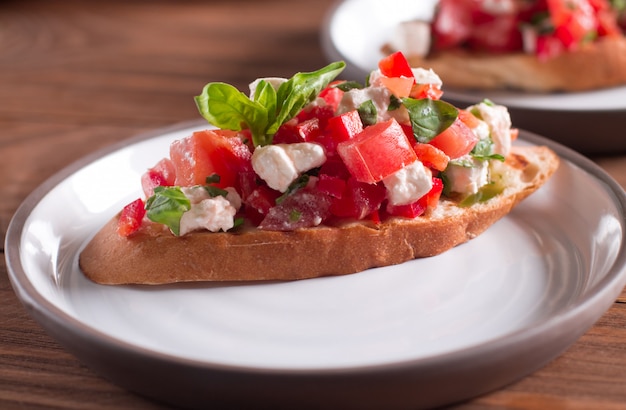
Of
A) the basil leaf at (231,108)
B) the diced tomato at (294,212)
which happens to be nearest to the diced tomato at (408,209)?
the diced tomato at (294,212)

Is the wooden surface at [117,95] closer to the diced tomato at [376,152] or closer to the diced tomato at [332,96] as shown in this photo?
the diced tomato at [376,152]

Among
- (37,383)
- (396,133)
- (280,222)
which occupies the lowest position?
(37,383)

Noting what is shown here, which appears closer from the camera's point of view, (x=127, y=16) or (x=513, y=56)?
(x=513, y=56)

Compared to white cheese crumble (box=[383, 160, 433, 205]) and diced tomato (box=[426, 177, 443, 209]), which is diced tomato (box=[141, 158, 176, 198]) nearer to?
white cheese crumble (box=[383, 160, 433, 205])

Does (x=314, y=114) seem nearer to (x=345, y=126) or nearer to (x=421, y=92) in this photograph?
(x=345, y=126)

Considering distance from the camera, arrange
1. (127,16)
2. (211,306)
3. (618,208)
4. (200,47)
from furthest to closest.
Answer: (127,16) → (200,47) → (618,208) → (211,306)

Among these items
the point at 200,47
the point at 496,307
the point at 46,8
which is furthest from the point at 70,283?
the point at 46,8

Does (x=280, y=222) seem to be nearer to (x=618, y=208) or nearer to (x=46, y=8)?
(x=618, y=208)
